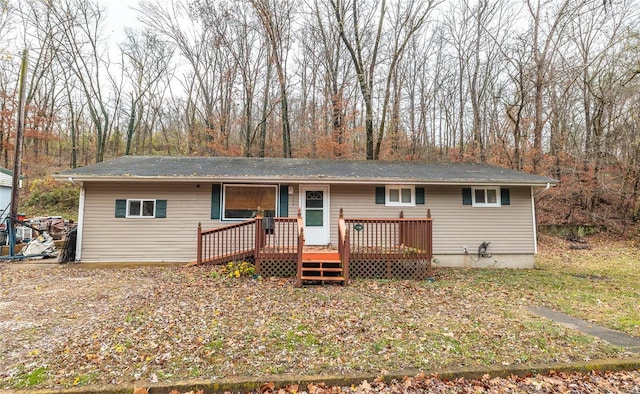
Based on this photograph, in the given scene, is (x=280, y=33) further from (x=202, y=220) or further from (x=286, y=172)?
(x=202, y=220)

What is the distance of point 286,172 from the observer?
29.2 feet

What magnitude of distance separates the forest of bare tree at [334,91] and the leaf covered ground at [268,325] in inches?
400

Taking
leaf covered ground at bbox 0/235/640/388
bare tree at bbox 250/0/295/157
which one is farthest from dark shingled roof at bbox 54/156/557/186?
bare tree at bbox 250/0/295/157

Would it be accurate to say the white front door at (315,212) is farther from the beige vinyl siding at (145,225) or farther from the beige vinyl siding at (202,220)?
the beige vinyl siding at (145,225)

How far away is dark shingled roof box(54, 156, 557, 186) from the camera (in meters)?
8.16

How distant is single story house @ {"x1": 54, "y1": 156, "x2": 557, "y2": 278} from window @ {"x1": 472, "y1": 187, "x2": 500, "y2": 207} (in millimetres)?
29

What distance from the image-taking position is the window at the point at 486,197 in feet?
29.5

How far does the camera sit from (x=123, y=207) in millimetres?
8344

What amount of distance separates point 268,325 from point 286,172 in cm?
532

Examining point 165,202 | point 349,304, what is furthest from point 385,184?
point 165,202

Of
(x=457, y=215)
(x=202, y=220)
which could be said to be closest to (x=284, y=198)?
(x=202, y=220)

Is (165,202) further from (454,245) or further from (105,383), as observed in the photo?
(454,245)

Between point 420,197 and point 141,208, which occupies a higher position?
point 420,197

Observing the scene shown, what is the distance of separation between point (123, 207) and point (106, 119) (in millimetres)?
14144
